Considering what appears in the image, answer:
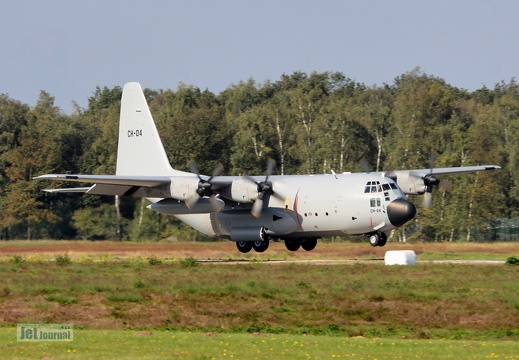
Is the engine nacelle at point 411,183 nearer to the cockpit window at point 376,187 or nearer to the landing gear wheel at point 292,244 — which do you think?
the cockpit window at point 376,187

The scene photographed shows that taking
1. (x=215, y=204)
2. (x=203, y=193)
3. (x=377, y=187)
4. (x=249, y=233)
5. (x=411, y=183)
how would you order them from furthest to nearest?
(x=411, y=183)
(x=249, y=233)
(x=215, y=204)
(x=203, y=193)
(x=377, y=187)

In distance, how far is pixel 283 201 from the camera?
133 feet

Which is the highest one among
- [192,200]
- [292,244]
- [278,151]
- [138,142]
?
[278,151]

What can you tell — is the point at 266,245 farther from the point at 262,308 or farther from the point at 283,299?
the point at 262,308

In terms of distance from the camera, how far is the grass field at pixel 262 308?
1848 cm

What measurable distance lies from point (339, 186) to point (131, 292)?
13.7 meters

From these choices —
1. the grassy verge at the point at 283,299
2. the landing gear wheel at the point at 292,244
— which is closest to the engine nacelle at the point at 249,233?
the landing gear wheel at the point at 292,244

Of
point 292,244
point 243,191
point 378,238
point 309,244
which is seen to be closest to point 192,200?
point 243,191

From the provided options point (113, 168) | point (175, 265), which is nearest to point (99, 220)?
point (113, 168)

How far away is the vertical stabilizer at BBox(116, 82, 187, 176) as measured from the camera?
4569cm

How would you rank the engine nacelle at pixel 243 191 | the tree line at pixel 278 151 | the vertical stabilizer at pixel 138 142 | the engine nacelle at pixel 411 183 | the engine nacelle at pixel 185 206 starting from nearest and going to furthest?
the engine nacelle at pixel 243 191, the engine nacelle at pixel 185 206, the engine nacelle at pixel 411 183, the vertical stabilizer at pixel 138 142, the tree line at pixel 278 151

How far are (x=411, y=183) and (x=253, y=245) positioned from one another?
769 centimetres

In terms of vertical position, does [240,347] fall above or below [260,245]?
below

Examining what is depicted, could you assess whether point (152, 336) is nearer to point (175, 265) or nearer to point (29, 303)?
point (29, 303)
